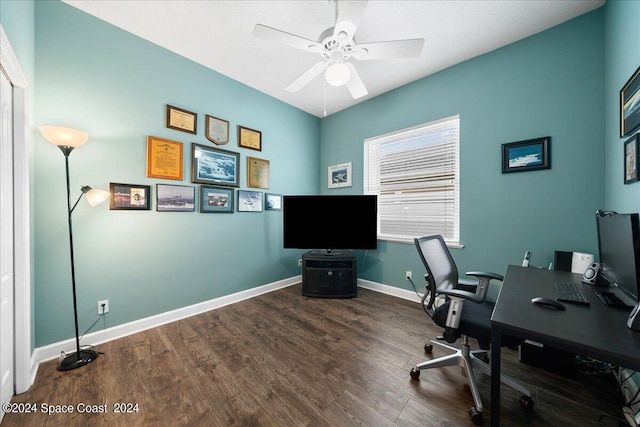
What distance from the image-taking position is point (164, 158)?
2291mm

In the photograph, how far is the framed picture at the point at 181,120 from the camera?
232cm

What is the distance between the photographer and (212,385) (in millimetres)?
1481

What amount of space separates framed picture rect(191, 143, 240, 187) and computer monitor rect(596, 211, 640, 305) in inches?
122

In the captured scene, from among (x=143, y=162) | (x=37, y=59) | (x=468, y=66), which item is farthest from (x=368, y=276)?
(x=37, y=59)

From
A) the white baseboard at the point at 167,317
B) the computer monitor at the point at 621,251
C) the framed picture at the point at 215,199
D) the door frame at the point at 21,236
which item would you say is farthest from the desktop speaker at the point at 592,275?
the door frame at the point at 21,236

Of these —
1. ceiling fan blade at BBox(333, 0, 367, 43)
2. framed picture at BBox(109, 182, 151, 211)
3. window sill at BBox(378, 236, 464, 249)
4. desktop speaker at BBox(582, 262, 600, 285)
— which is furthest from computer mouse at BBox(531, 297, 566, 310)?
framed picture at BBox(109, 182, 151, 211)

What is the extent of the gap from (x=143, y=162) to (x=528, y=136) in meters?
3.74

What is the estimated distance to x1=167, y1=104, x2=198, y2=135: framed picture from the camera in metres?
2.32

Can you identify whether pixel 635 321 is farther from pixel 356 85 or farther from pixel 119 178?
pixel 119 178

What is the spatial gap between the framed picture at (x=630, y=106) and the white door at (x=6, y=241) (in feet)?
11.9

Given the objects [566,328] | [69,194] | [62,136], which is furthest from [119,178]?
[566,328]

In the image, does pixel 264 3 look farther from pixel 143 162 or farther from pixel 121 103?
pixel 143 162

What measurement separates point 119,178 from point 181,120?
847mm

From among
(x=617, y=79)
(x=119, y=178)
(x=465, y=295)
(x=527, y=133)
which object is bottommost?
(x=465, y=295)
